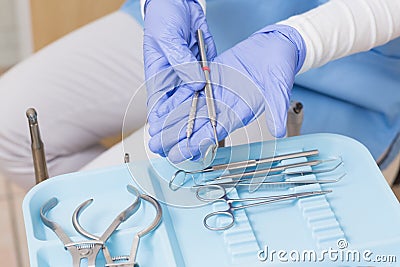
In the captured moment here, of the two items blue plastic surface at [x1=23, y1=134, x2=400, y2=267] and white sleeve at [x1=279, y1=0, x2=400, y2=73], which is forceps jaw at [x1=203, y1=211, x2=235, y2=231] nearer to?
blue plastic surface at [x1=23, y1=134, x2=400, y2=267]

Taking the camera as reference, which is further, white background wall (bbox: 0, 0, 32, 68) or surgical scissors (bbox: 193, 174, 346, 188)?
white background wall (bbox: 0, 0, 32, 68)

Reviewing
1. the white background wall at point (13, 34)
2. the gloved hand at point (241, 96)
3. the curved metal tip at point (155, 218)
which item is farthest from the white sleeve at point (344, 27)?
the white background wall at point (13, 34)

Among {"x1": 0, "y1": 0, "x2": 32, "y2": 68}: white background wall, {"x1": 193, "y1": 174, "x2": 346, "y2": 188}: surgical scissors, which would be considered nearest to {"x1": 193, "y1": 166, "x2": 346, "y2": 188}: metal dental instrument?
{"x1": 193, "y1": 174, "x2": 346, "y2": 188}: surgical scissors

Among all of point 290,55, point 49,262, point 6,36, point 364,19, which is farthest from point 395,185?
point 6,36

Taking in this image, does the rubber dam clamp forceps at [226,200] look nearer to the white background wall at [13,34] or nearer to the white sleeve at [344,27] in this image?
the white sleeve at [344,27]

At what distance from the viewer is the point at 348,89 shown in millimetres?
1007

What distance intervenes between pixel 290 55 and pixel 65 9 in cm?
84

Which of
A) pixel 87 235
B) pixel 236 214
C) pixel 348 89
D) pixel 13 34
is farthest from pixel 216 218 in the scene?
pixel 13 34

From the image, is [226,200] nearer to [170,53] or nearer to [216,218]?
[216,218]

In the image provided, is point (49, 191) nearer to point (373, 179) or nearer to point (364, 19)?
point (373, 179)

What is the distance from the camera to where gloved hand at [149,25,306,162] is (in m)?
0.74

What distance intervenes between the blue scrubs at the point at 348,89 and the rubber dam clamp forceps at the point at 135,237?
35cm

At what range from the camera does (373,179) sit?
2.49 ft

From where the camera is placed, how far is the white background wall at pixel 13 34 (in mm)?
1746
